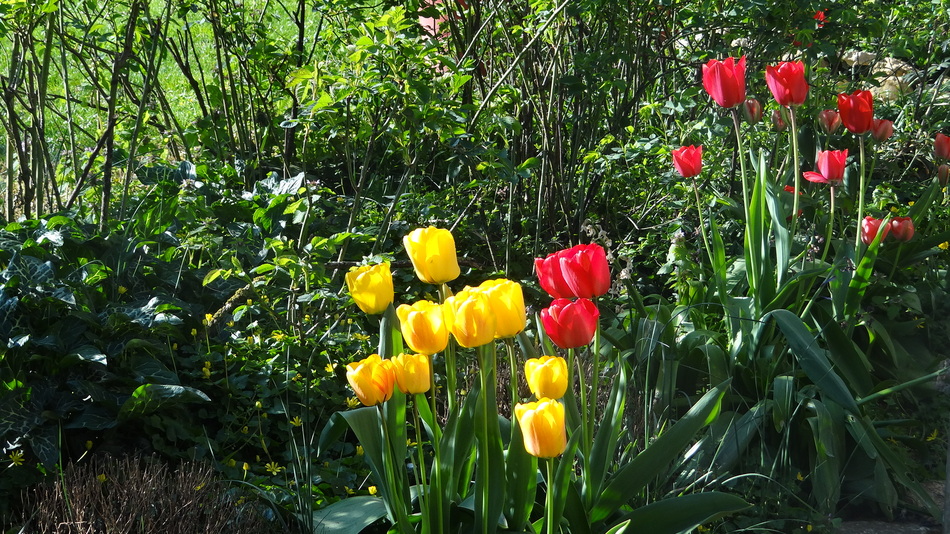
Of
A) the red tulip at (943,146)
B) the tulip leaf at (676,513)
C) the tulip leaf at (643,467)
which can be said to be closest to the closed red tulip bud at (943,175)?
the red tulip at (943,146)

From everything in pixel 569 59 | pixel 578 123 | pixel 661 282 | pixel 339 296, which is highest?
pixel 569 59

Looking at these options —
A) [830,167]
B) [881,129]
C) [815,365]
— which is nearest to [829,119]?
[881,129]

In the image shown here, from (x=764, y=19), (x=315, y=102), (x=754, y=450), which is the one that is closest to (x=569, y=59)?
(x=764, y=19)

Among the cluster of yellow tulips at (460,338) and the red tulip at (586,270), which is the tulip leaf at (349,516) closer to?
the cluster of yellow tulips at (460,338)

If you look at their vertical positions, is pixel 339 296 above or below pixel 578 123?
below

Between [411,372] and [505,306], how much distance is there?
0.65 ft

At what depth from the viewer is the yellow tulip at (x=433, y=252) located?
4.88 ft

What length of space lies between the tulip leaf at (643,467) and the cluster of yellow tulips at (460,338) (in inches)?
14.7

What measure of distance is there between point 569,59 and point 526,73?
22cm

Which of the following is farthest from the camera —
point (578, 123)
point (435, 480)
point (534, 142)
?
point (534, 142)

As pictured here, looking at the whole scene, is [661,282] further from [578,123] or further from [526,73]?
[526,73]

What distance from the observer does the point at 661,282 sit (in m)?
3.92

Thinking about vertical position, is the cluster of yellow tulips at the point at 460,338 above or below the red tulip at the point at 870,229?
above

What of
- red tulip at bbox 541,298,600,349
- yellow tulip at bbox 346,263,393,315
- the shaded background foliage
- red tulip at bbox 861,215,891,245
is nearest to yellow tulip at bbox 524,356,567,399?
red tulip at bbox 541,298,600,349
